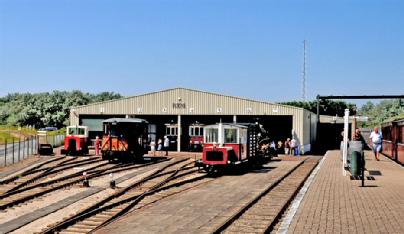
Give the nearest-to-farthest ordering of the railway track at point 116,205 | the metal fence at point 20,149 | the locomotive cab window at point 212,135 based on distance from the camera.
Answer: the railway track at point 116,205 < the locomotive cab window at point 212,135 < the metal fence at point 20,149

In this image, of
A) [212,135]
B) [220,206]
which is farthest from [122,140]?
[220,206]

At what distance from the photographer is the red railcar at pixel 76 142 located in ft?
123

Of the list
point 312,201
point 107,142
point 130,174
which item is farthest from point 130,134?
point 312,201

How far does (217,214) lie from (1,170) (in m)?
17.3

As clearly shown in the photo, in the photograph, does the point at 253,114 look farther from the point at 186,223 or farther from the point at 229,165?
the point at 186,223

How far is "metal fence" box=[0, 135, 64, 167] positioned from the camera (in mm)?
31328

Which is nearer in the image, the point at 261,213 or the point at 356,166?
the point at 261,213

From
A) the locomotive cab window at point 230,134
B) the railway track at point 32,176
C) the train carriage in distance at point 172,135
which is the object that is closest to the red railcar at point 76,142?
the railway track at point 32,176

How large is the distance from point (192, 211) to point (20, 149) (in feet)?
106

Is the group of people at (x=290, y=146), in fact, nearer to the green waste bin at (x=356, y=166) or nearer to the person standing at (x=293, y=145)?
the person standing at (x=293, y=145)

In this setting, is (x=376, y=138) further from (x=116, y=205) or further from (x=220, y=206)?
(x=116, y=205)

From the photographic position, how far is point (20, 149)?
4247cm

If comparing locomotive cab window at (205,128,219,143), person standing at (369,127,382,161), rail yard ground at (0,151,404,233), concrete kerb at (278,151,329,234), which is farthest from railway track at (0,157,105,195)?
person standing at (369,127,382,161)

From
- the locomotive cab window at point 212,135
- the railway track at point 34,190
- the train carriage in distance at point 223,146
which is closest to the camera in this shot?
the railway track at point 34,190
